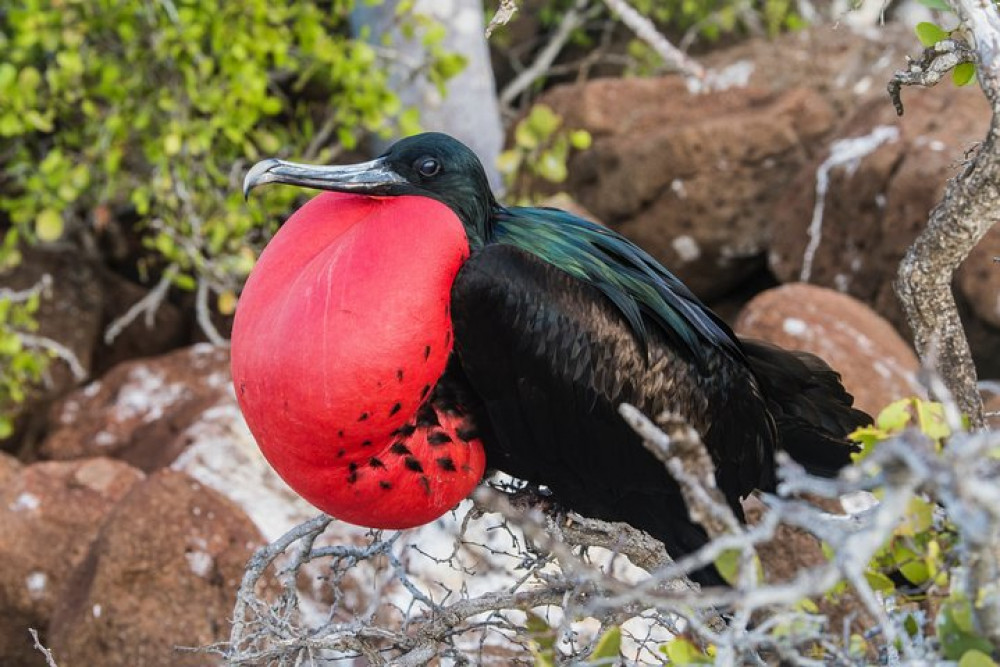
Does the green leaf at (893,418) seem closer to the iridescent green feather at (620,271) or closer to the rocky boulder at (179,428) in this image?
the iridescent green feather at (620,271)

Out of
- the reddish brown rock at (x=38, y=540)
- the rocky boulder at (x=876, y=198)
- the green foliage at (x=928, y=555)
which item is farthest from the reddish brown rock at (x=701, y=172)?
the green foliage at (x=928, y=555)

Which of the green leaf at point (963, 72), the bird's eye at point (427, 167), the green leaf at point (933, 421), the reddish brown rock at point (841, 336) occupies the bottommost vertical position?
the reddish brown rock at point (841, 336)

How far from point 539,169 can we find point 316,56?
2.58 ft

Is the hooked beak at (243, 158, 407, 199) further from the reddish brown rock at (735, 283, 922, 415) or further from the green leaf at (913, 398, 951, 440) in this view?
the reddish brown rock at (735, 283, 922, 415)

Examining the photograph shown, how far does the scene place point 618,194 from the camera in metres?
4.62

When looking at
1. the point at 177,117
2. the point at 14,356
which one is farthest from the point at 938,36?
the point at 14,356

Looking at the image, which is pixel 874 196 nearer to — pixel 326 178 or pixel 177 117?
pixel 177 117

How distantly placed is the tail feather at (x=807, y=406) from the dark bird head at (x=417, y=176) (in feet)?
1.97

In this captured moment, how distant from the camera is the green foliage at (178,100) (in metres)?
3.85

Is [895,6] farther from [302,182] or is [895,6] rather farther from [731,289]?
[302,182]

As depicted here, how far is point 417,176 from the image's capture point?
1.95 metres

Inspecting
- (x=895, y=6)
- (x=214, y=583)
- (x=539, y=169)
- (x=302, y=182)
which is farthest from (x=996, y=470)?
(x=895, y=6)

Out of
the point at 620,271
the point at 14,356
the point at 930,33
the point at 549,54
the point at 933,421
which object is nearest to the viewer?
the point at 933,421

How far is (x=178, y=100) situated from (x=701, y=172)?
1777 millimetres
